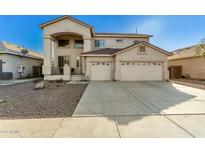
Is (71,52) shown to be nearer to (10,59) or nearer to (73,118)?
(10,59)

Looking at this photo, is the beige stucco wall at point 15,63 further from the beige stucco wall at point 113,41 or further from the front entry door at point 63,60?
the beige stucco wall at point 113,41

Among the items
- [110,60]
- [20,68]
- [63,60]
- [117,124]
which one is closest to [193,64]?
[110,60]

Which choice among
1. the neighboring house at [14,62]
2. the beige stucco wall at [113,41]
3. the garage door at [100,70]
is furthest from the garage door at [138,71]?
the neighboring house at [14,62]

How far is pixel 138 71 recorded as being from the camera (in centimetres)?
1580

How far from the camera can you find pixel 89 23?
1677 centimetres

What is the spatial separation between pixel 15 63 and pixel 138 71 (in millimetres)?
16457

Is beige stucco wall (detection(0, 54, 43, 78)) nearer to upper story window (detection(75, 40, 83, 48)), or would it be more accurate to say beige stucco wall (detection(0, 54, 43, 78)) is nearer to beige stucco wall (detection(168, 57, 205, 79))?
upper story window (detection(75, 40, 83, 48))

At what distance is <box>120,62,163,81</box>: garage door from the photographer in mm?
15781

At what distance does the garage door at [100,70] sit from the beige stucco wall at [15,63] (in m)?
11.2

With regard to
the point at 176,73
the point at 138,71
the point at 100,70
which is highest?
the point at 100,70

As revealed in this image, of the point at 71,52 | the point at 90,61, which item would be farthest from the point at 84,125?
the point at 71,52

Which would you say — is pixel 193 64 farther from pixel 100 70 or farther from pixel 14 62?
pixel 14 62

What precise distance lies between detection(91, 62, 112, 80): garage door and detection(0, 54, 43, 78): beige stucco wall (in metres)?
11.2
